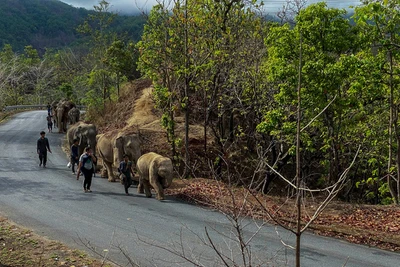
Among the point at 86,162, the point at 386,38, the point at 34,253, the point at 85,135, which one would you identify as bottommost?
the point at 34,253

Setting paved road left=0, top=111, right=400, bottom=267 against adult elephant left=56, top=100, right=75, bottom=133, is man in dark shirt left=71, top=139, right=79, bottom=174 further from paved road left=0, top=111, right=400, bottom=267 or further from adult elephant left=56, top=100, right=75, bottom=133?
adult elephant left=56, top=100, right=75, bottom=133

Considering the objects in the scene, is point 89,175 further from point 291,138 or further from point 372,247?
point 372,247

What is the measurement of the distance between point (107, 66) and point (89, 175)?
2102 cm

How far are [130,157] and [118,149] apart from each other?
1.88ft

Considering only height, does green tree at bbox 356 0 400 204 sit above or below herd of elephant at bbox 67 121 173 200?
above

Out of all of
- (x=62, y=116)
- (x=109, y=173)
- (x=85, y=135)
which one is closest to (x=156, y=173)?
(x=109, y=173)

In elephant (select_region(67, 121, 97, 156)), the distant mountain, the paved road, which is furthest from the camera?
the distant mountain

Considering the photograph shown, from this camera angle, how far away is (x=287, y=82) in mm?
14297

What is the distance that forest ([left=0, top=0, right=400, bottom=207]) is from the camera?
1346 centimetres

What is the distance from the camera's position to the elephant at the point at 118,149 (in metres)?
16.7

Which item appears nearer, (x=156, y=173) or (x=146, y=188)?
(x=156, y=173)

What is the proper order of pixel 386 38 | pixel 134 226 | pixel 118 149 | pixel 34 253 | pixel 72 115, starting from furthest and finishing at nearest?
pixel 72 115, pixel 118 149, pixel 386 38, pixel 134 226, pixel 34 253

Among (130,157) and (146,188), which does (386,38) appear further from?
(130,157)

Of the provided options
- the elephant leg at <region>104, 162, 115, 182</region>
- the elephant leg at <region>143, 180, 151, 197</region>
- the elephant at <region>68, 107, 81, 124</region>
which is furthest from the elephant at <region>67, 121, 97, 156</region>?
the elephant at <region>68, 107, 81, 124</region>
